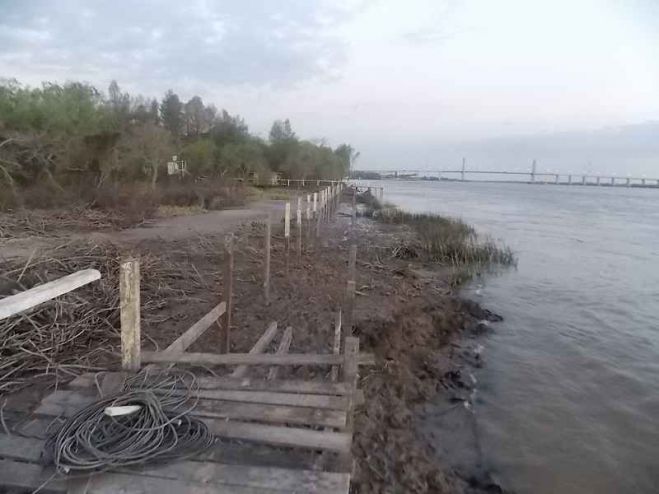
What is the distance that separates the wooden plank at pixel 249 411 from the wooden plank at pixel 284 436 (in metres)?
0.11

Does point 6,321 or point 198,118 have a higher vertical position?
Result: point 198,118

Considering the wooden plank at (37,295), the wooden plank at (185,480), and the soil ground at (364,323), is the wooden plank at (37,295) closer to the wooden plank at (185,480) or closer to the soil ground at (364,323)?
the wooden plank at (185,480)

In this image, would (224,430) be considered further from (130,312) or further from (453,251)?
(453,251)

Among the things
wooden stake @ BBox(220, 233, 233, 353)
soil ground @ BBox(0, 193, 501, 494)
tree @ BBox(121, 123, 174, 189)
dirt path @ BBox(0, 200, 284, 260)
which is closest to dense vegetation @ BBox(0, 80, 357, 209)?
tree @ BBox(121, 123, 174, 189)

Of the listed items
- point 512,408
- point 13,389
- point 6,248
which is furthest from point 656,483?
point 6,248

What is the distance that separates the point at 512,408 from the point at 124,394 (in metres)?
5.68

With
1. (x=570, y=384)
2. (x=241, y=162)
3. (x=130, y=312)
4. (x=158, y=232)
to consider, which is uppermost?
(x=241, y=162)

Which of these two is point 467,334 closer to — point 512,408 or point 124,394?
point 512,408

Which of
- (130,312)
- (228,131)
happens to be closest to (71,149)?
→ (130,312)

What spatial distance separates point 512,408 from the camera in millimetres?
6668

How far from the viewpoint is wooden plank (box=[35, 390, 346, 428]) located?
2982 millimetres

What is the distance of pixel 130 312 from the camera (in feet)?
11.7

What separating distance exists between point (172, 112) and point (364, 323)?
208 ft

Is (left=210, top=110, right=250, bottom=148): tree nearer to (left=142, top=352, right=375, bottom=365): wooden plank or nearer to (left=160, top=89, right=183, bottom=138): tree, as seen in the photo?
(left=160, top=89, right=183, bottom=138): tree
